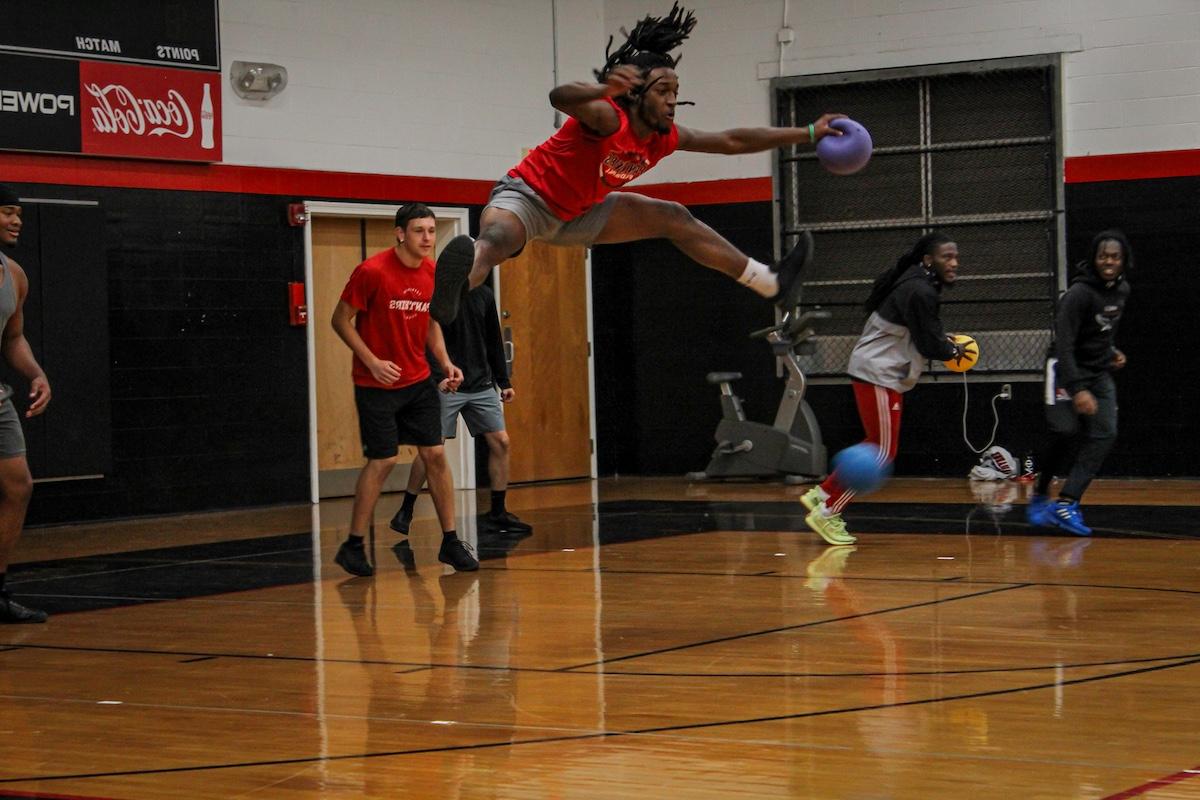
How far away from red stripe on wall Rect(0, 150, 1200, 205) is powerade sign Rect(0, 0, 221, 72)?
2.60ft

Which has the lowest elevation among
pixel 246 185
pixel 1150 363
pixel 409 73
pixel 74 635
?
pixel 74 635

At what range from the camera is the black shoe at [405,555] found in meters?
9.43

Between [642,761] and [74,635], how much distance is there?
3553 mm

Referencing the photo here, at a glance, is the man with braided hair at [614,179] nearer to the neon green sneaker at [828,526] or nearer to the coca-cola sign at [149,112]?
the neon green sneaker at [828,526]

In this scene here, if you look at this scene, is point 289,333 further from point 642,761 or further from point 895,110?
point 642,761

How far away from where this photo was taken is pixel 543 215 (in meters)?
6.98

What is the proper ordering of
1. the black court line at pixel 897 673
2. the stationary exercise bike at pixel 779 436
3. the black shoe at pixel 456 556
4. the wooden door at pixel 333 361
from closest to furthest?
1. the black court line at pixel 897 673
2. the black shoe at pixel 456 556
3. the wooden door at pixel 333 361
4. the stationary exercise bike at pixel 779 436

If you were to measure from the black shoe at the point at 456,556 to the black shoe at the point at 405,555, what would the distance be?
0.96 ft

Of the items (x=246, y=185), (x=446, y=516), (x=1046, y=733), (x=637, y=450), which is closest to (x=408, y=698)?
(x=1046, y=733)

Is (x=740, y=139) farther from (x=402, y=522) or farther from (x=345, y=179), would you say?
(x=345, y=179)

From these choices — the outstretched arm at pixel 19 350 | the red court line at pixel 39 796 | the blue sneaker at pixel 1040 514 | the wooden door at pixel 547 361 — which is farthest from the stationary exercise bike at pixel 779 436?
the red court line at pixel 39 796

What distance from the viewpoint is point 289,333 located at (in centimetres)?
1403

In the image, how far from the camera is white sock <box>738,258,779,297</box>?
7.24 metres

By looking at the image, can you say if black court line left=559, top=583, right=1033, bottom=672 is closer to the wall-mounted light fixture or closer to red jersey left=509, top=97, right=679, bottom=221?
red jersey left=509, top=97, right=679, bottom=221
